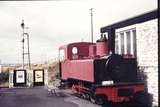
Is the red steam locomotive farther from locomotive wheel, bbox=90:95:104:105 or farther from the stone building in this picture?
the stone building

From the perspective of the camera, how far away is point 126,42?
20.2 meters

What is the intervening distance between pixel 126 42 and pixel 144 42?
2371 millimetres

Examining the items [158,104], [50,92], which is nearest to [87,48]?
[50,92]

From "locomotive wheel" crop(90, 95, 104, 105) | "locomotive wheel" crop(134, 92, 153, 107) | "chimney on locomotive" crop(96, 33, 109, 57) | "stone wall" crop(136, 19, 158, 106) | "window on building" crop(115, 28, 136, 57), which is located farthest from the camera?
"chimney on locomotive" crop(96, 33, 109, 57)

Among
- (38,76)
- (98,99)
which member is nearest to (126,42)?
(98,99)

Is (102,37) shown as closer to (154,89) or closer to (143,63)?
(143,63)

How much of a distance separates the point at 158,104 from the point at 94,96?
2691 millimetres

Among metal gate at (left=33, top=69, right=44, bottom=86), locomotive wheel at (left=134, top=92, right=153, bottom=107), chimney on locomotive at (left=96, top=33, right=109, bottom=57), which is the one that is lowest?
locomotive wheel at (left=134, top=92, right=153, bottom=107)

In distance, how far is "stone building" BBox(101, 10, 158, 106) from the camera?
665 inches

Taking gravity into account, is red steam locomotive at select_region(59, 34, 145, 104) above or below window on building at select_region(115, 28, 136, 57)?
below

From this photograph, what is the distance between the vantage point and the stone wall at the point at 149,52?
55.2 feet

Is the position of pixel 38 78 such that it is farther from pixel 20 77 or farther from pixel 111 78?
pixel 111 78

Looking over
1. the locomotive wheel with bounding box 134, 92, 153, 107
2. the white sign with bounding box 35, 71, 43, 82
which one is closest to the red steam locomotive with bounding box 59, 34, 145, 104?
the locomotive wheel with bounding box 134, 92, 153, 107

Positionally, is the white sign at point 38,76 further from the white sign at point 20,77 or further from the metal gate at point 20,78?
the white sign at point 20,77
